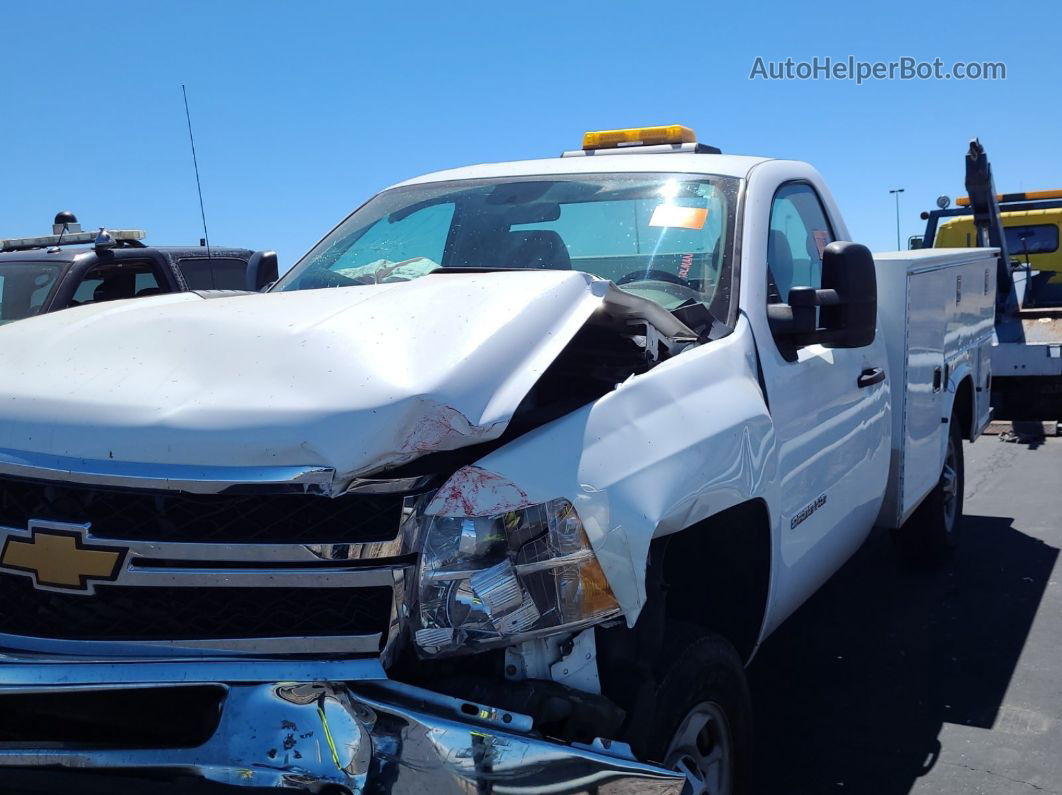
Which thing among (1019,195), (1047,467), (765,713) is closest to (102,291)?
(765,713)

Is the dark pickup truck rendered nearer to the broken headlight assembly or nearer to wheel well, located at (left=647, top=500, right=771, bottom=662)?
wheel well, located at (left=647, top=500, right=771, bottom=662)

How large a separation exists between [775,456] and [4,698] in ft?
6.93

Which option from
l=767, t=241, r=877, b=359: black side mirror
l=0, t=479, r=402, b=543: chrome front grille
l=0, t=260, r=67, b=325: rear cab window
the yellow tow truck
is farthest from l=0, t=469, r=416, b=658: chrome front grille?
the yellow tow truck

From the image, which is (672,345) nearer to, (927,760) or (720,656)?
(720,656)

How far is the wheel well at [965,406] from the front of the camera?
6.21 meters

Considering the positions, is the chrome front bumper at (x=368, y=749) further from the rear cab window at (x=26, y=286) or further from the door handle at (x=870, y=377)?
the rear cab window at (x=26, y=286)

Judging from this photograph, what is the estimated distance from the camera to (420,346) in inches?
91.8

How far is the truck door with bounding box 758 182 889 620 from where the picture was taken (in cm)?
337

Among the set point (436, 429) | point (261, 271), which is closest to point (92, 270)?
point (261, 271)

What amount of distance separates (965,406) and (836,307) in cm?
340

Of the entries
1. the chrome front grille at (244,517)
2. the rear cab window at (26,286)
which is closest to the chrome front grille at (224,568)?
the chrome front grille at (244,517)

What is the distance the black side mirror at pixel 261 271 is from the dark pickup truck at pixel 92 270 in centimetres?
313

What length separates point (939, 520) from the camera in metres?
5.97

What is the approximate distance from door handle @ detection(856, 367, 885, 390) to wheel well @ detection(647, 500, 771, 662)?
46.2 inches
